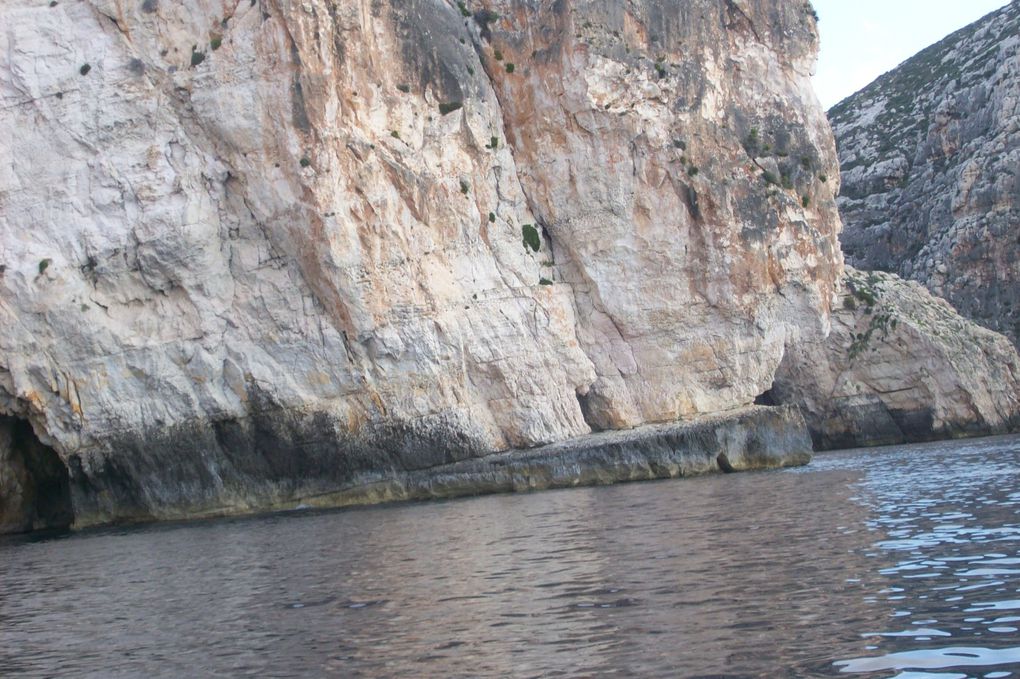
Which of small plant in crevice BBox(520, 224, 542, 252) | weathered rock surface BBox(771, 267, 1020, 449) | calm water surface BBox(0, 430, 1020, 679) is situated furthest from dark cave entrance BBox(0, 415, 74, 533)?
weathered rock surface BBox(771, 267, 1020, 449)

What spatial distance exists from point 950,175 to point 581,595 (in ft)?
179

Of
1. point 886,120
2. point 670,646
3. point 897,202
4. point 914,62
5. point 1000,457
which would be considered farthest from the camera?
point 914,62

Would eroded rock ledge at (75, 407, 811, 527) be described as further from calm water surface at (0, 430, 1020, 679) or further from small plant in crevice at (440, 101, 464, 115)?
small plant in crevice at (440, 101, 464, 115)

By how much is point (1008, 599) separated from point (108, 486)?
950 inches

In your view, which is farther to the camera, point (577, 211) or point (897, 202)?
point (897, 202)

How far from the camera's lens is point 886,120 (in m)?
71.9

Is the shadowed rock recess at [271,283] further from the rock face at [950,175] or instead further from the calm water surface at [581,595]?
the rock face at [950,175]

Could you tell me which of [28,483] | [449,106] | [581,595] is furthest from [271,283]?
[581,595]

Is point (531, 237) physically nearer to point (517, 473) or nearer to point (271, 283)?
point (517, 473)

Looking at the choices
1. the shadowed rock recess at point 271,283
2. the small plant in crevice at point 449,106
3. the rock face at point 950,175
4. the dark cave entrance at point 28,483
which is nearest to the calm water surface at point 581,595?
the shadowed rock recess at point 271,283

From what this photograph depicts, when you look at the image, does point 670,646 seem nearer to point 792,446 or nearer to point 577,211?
point 792,446

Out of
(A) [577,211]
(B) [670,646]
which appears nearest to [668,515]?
(B) [670,646]

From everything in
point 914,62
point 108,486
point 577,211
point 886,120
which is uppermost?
point 914,62

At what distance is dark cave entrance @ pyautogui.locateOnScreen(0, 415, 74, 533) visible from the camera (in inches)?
1175
